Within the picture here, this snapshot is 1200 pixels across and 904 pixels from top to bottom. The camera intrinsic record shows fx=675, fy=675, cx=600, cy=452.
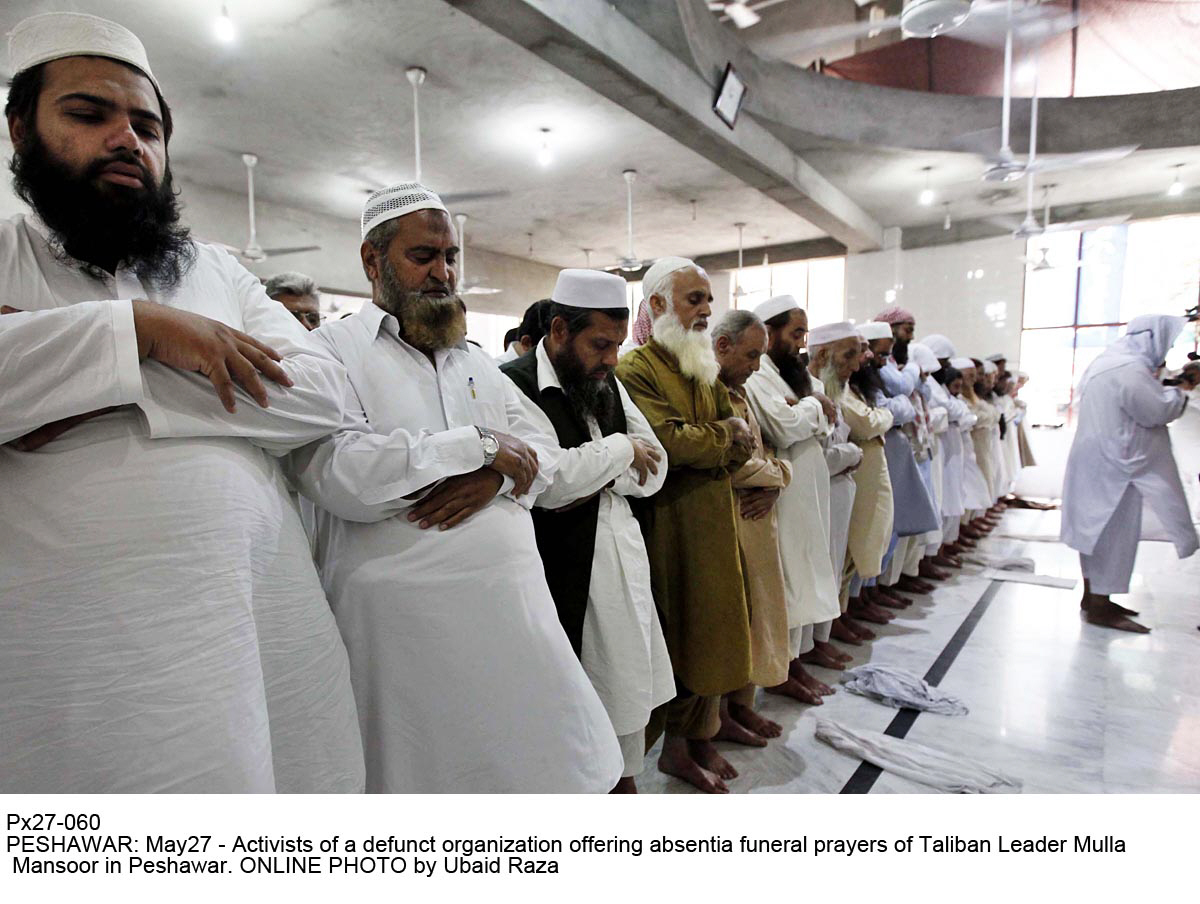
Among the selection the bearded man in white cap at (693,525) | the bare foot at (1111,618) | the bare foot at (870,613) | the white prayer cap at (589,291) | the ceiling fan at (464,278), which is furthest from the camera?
the ceiling fan at (464,278)

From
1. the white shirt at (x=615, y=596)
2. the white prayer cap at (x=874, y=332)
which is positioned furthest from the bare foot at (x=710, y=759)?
the white prayer cap at (x=874, y=332)

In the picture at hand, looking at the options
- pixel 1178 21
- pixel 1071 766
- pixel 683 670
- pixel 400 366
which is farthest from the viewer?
pixel 1178 21

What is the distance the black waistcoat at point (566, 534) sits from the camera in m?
1.91

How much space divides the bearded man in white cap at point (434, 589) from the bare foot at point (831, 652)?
2.31 m

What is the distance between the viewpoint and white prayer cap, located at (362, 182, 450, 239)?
1.57 meters

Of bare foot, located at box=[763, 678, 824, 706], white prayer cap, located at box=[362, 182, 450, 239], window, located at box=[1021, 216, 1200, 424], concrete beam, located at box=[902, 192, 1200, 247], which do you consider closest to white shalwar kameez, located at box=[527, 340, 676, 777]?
white prayer cap, located at box=[362, 182, 450, 239]

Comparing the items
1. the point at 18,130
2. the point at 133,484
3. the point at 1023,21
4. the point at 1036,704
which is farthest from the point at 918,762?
the point at 1023,21

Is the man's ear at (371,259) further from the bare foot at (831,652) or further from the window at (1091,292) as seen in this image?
the window at (1091,292)

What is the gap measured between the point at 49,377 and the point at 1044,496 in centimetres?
1225

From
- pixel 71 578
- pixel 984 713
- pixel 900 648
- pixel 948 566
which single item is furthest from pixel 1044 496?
pixel 71 578

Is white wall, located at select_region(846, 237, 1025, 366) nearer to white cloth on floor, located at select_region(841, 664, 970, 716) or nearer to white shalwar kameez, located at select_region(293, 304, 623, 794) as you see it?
white cloth on floor, located at select_region(841, 664, 970, 716)

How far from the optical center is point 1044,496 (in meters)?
10.5

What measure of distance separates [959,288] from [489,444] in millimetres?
11622
